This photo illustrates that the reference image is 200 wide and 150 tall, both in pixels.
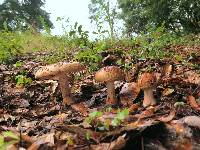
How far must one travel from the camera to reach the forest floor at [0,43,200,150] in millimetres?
2127

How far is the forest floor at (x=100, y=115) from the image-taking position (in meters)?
2.13

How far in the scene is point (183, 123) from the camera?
89.1 inches

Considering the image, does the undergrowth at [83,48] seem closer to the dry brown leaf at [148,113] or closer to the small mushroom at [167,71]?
the small mushroom at [167,71]

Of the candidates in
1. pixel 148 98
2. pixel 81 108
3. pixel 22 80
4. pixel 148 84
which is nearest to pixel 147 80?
pixel 148 84

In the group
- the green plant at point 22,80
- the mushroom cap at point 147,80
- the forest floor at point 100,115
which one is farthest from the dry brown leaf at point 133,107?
the green plant at point 22,80

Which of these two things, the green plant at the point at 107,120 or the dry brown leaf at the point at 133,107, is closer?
the green plant at the point at 107,120

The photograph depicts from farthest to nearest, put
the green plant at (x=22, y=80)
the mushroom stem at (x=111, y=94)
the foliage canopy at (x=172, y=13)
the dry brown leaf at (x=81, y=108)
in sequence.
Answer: the foliage canopy at (x=172, y=13), the green plant at (x=22, y=80), the mushroom stem at (x=111, y=94), the dry brown leaf at (x=81, y=108)

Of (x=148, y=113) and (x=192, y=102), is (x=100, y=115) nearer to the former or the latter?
(x=148, y=113)

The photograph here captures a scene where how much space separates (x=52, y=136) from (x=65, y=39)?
19.9ft

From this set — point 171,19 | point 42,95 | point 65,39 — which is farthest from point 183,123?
point 171,19

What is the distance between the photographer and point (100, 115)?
86.2 inches

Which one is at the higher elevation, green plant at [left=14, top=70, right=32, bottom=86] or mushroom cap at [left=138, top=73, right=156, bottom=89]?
green plant at [left=14, top=70, right=32, bottom=86]

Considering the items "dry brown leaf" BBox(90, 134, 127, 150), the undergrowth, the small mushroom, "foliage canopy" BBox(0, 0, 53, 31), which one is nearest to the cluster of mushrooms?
the small mushroom

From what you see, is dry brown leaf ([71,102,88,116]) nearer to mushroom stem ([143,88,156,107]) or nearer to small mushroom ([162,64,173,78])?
mushroom stem ([143,88,156,107])
